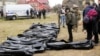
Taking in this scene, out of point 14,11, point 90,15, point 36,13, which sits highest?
point 90,15

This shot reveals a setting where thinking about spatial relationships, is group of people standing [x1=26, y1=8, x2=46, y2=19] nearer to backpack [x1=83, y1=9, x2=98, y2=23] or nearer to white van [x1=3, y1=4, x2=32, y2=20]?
white van [x1=3, y1=4, x2=32, y2=20]

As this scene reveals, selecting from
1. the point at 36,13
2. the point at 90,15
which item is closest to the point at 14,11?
the point at 36,13

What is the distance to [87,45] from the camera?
12070mm

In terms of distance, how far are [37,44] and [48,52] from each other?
1.47 ft

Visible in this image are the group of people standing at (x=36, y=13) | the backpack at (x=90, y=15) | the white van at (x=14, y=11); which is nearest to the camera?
the backpack at (x=90, y=15)

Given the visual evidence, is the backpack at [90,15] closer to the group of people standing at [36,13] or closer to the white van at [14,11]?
the group of people standing at [36,13]

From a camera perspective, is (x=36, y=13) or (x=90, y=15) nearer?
(x=90, y=15)

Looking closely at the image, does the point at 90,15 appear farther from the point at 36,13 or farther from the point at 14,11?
the point at 36,13

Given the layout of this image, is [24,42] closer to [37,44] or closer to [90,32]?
[37,44]

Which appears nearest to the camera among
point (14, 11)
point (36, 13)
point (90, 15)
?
point (90, 15)

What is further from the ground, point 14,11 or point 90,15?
point 90,15

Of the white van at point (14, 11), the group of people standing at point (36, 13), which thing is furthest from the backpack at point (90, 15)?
the white van at point (14, 11)

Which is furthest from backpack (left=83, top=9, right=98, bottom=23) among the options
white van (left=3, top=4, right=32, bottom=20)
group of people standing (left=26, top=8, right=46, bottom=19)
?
white van (left=3, top=4, right=32, bottom=20)

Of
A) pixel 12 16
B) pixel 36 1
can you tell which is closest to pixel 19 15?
pixel 12 16
